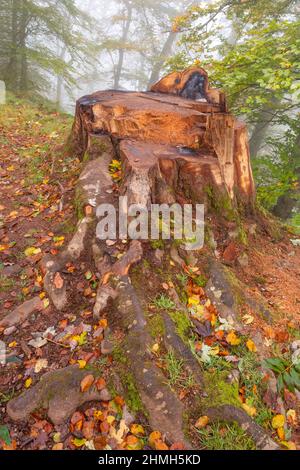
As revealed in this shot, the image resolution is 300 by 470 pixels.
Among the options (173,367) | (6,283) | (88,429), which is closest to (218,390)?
(173,367)

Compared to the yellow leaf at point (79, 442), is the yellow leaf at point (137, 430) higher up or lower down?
higher up

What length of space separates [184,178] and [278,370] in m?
2.22

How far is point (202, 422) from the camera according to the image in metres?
2.16

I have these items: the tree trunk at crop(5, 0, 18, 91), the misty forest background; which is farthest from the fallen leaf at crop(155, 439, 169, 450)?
the tree trunk at crop(5, 0, 18, 91)

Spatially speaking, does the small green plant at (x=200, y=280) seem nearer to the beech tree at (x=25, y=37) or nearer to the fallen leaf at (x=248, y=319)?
the fallen leaf at (x=248, y=319)

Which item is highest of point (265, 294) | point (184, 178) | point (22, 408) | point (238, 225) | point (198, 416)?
point (184, 178)

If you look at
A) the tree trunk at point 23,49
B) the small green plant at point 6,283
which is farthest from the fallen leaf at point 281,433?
the tree trunk at point 23,49

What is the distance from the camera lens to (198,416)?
7.21ft

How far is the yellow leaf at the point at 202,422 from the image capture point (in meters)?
2.15

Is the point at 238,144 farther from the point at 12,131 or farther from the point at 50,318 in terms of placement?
the point at 12,131

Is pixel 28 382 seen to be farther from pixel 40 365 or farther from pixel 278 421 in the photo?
pixel 278 421

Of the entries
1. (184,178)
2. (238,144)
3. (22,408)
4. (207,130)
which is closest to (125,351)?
(22,408)

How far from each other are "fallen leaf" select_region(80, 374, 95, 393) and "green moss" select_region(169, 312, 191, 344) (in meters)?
0.77
